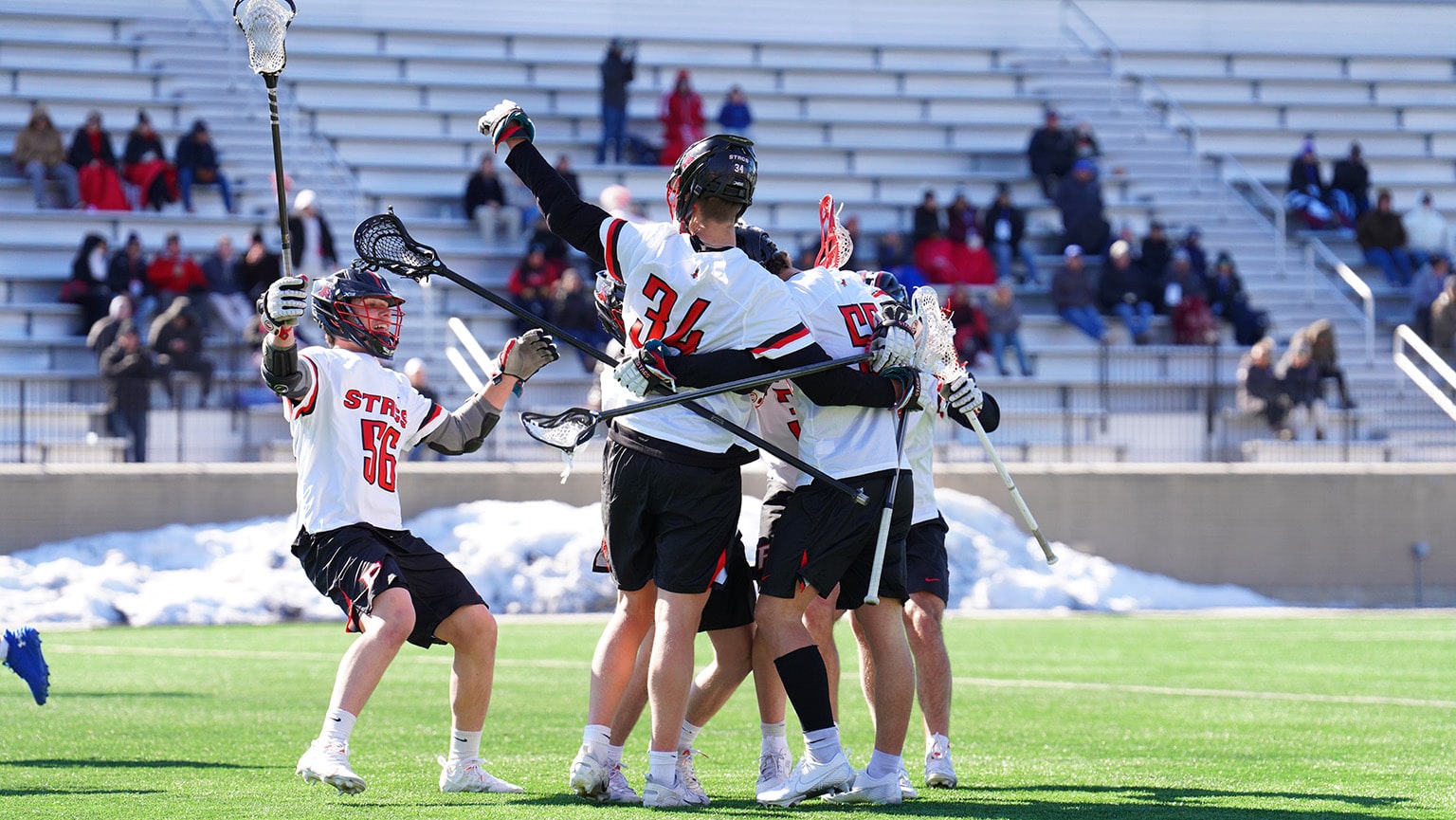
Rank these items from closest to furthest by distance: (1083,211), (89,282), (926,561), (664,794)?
(664,794), (926,561), (89,282), (1083,211)

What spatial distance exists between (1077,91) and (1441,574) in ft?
34.5

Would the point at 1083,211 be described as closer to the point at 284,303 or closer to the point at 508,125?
the point at 508,125

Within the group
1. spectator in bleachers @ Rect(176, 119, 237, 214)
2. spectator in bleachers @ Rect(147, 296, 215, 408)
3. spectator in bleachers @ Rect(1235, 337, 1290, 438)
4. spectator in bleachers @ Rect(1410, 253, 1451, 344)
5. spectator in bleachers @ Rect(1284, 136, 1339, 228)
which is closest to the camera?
spectator in bleachers @ Rect(147, 296, 215, 408)

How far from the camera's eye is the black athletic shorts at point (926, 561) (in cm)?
649

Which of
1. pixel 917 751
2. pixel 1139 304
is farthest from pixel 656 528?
pixel 1139 304

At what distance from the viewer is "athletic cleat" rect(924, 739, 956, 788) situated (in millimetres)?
5980

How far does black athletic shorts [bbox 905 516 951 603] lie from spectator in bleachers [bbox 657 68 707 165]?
16.6 meters

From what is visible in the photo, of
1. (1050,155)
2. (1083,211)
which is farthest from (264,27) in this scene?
(1050,155)

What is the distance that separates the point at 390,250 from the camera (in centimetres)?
598

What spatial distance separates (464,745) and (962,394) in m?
1.96

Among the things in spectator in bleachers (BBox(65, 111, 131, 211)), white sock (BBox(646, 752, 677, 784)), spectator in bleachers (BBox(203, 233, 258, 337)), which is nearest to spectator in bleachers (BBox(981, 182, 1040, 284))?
spectator in bleachers (BBox(203, 233, 258, 337))

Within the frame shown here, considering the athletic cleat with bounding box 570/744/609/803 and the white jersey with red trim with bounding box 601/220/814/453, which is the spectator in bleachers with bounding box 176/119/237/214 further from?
the athletic cleat with bounding box 570/744/609/803

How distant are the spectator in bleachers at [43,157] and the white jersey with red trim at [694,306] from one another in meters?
16.3

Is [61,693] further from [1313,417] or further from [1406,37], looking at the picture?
[1406,37]
